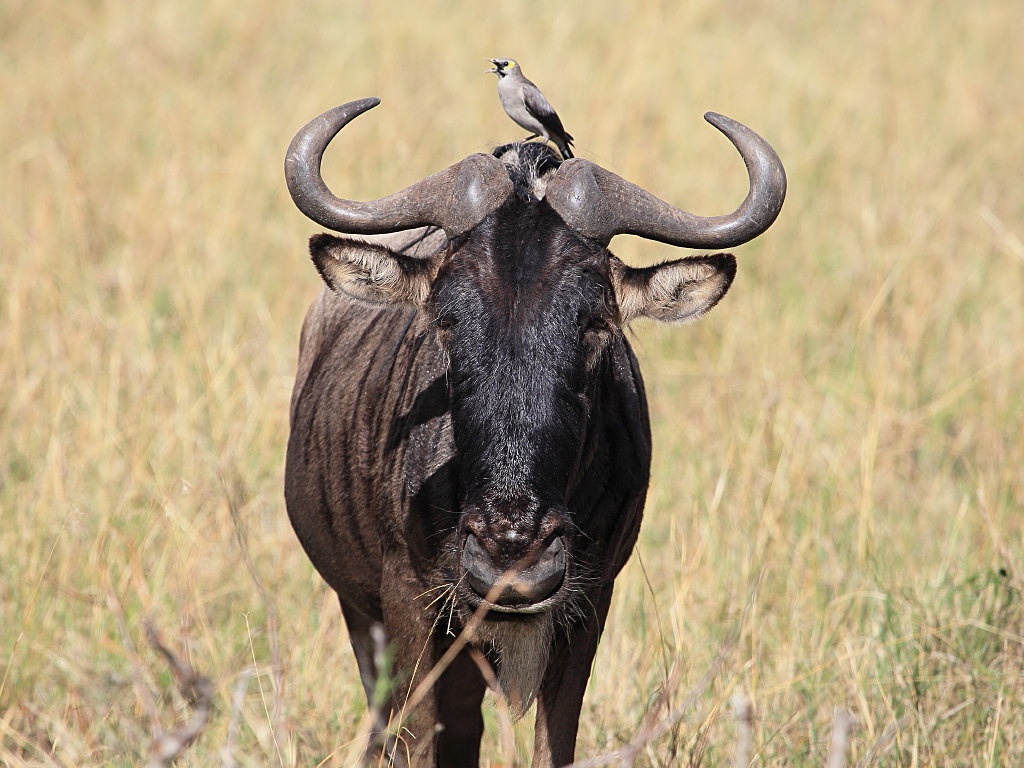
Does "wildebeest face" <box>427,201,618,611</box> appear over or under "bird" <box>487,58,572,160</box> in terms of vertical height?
under

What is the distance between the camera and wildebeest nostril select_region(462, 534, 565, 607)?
131 inches

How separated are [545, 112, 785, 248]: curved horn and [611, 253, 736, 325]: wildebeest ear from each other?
0.32ft

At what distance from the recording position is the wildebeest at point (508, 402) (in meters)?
3.48

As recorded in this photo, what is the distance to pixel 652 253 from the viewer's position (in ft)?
28.9

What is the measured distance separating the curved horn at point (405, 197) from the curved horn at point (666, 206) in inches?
7.6

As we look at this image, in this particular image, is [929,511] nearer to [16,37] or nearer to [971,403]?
[971,403]

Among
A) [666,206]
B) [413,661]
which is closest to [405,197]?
[666,206]

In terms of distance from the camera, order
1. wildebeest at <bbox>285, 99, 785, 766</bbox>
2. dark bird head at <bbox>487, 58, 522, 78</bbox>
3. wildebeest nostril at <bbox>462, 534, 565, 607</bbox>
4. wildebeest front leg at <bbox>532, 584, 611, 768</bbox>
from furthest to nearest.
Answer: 1. dark bird head at <bbox>487, 58, 522, 78</bbox>
2. wildebeest front leg at <bbox>532, 584, 611, 768</bbox>
3. wildebeest at <bbox>285, 99, 785, 766</bbox>
4. wildebeest nostril at <bbox>462, 534, 565, 607</bbox>

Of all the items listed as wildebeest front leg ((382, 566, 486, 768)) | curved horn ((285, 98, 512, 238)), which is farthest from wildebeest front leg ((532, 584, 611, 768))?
curved horn ((285, 98, 512, 238))

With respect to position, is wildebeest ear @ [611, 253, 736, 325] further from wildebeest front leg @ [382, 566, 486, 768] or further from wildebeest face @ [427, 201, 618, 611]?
wildebeest front leg @ [382, 566, 486, 768]

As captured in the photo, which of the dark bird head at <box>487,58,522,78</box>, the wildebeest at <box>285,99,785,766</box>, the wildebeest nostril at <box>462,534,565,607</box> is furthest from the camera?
the dark bird head at <box>487,58,522,78</box>

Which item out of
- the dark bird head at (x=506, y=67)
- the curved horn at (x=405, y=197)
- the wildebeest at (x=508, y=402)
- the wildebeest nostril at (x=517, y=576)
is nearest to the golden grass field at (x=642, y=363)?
the wildebeest at (x=508, y=402)

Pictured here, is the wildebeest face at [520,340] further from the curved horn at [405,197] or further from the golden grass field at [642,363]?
the golden grass field at [642,363]

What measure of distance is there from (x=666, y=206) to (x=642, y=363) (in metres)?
3.87
